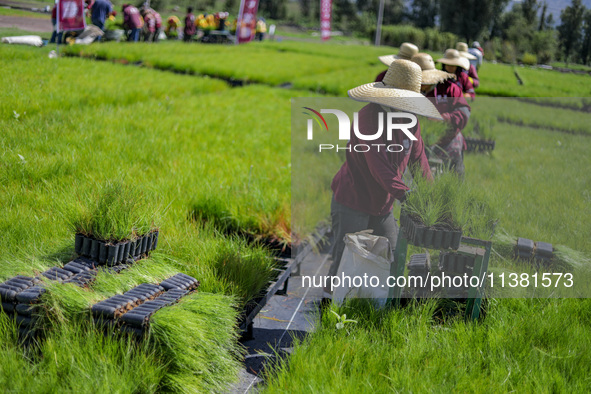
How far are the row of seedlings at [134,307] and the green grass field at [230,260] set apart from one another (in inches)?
2.5

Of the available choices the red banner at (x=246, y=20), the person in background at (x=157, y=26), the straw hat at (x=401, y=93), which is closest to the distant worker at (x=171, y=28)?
the red banner at (x=246, y=20)

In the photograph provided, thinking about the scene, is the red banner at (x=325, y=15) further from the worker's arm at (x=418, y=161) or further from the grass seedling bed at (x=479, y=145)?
the worker's arm at (x=418, y=161)

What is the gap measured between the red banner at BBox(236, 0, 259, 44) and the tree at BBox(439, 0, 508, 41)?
13064 mm

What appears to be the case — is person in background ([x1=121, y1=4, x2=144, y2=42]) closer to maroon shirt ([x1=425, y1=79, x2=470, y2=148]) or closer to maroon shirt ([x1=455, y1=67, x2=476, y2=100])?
maroon shirt ([x1=455, y1=67, x2=476, y2=100])

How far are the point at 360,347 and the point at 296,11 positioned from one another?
43575 millimetres

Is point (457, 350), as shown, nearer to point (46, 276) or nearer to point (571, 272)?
point (571, 272)

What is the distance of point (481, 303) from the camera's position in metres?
3.40

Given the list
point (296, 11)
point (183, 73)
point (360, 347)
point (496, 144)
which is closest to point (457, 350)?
point (360, 347)

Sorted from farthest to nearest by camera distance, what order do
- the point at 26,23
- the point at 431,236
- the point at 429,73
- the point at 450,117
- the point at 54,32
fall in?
1. the point at 54,32
2. the point at 26,23
3. the point at 429,73
4. the point at 450,117
5. the point at 431,236

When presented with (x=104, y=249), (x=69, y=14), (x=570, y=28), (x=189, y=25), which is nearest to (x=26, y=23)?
(x=69, y=14)

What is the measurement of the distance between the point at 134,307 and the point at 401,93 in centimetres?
187

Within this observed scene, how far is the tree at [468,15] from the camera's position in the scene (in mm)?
7998

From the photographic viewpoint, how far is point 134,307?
8.37ft

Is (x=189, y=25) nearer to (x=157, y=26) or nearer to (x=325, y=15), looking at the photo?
(x=157, y=26)
